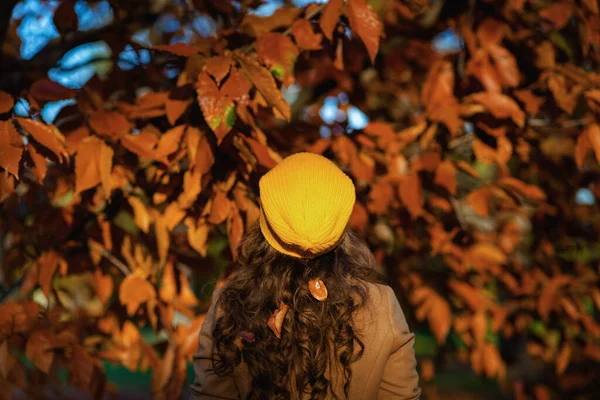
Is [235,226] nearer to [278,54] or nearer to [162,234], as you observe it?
[162,234]

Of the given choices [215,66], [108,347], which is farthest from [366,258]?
[108,347]

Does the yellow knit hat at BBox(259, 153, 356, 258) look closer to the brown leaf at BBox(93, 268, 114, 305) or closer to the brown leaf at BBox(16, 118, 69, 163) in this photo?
the brown leaf at BBox(16, 118, 69, 163)

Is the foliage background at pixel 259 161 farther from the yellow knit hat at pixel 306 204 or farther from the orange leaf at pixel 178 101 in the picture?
the yellow knit hat at pixel 306 204

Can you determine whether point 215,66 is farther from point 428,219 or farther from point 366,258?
point 428,219

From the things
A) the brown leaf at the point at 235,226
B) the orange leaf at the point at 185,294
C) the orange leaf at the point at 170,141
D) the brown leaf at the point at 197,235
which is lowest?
the orange leaf at the point at 185,294

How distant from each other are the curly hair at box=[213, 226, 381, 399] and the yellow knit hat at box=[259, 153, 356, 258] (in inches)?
3.6

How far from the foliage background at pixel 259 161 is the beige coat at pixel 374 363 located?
502 millimetres

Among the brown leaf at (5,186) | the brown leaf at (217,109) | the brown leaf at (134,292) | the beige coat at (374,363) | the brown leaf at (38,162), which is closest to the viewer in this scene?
the beige coat at (374,363)

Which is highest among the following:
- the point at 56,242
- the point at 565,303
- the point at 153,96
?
the point at 153,96

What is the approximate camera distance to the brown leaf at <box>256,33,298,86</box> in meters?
1.88

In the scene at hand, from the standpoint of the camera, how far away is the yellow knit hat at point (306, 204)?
1.51 metres

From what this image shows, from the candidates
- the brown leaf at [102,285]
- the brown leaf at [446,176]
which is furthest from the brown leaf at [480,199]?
the brown leaf at [102,285]

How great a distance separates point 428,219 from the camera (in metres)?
2.70

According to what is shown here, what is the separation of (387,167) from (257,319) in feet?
3.66
